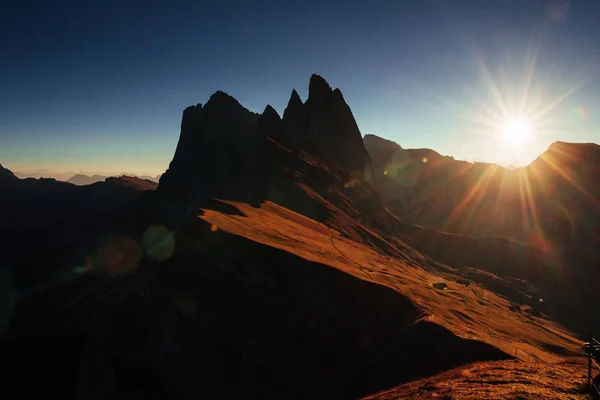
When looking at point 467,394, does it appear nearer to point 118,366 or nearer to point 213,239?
point 213,239

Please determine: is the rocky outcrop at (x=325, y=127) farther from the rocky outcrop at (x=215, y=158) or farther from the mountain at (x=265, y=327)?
the mountain at (x=265, y=327)

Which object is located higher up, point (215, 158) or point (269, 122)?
point (269, 122)

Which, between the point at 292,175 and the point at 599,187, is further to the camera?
the point at 599,187

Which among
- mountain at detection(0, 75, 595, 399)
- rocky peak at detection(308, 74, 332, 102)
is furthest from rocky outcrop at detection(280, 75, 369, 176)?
mountain at detection(0, 75, 595, 399)

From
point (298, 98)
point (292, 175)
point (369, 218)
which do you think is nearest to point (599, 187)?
point (369, 218)

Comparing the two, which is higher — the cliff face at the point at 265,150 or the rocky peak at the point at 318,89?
the rocky peak at the point at 318,89

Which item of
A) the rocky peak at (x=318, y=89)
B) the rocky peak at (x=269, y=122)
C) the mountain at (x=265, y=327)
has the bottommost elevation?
the mountain at (x=265, y=327)

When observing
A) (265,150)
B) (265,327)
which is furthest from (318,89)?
(265,327)

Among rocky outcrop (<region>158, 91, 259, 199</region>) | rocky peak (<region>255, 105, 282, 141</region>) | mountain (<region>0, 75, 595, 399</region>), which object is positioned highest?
rocky peak (<region>255, 105, 282, 141</region>)

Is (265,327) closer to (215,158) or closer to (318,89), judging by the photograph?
(215,158)

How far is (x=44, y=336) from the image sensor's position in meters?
79.6

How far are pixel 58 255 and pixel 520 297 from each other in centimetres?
21465

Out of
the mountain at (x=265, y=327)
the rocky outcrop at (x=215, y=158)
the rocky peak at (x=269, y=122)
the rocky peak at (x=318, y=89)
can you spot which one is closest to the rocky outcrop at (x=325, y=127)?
the rocky peak at (x=318, y=89)

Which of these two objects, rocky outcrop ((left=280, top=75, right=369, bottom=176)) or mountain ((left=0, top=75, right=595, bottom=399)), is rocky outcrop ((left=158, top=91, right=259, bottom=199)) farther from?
mountain ((left=0, top=75, right=595, bottom=399))
